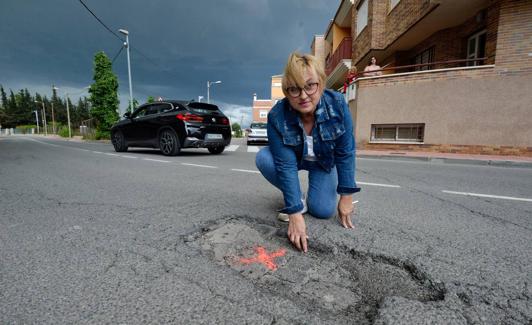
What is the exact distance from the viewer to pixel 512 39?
328 inches

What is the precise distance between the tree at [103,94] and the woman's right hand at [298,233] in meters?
24.1

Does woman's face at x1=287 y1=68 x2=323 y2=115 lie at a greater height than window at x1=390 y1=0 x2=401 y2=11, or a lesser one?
lesser

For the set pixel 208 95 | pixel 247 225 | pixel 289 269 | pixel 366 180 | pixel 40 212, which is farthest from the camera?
pixel 208 95

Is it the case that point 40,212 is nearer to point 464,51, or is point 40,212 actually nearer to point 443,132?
point 443,132

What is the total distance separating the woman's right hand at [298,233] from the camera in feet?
5.63

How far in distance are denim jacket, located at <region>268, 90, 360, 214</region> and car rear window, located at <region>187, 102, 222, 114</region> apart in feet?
20.5

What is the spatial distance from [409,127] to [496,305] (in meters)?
10.5

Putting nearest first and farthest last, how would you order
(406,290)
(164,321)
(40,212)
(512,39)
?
(164,321)
(406,290)
(40,212)
(512,39)

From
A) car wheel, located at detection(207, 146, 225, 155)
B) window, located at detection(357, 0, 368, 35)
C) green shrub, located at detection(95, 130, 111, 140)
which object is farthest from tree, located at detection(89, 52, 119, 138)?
window, located at detection(357, 0, 368, 35)

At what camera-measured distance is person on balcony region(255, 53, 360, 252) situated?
1782 mm

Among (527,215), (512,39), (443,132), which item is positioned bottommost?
(527,215)

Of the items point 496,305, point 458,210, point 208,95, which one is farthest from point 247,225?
point 208,95

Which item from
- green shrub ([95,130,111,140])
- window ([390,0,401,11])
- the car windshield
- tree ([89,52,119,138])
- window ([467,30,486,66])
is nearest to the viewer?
window ([467,30,486,66])

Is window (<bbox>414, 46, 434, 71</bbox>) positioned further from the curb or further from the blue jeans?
the blue jeans
